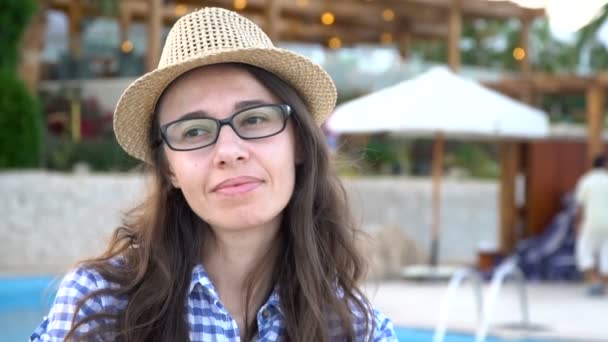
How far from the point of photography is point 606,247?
1025cm

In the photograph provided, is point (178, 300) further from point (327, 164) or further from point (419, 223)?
point (419, 223)

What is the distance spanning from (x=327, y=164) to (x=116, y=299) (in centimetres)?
51

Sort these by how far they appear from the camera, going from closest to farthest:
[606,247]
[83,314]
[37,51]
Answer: [83,314] → [606,247] → [37,51]

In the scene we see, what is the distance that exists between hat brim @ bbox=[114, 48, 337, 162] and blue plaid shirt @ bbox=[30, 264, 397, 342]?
1.02 ft

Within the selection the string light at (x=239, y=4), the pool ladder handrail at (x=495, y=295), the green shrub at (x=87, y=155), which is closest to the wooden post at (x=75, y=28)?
the string light at (x=239, y=4)

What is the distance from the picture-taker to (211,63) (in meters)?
1.81

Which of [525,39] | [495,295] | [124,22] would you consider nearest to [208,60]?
[495,295]

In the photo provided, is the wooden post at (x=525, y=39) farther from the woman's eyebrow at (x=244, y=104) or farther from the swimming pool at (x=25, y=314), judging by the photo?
the woman's eyebrow at (x=244, y=104)

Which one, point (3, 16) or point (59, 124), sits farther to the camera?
point (59, 124)

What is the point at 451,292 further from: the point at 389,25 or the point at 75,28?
the point at 389,25

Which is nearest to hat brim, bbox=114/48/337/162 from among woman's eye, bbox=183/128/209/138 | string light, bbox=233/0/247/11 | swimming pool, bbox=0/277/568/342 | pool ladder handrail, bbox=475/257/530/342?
woman's eye, bbox=183/128/209/138

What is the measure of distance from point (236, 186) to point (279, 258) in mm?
269

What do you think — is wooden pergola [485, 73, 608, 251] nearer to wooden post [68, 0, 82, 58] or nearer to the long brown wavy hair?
wooden post [68, 0, 82, 58]

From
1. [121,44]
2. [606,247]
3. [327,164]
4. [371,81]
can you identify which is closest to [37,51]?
[121,44]
